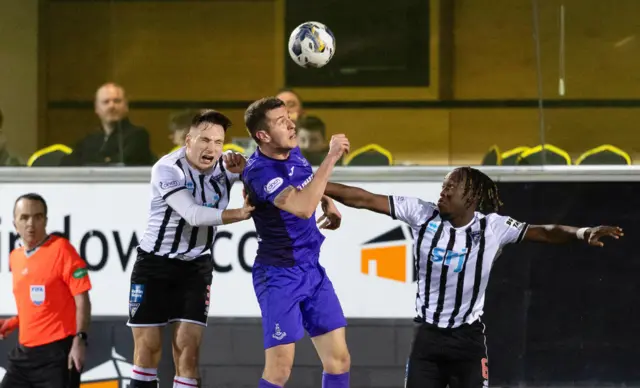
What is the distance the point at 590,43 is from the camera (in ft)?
24.6

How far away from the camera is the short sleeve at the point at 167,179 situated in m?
6.48

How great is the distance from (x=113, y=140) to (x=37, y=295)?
1.23 metres

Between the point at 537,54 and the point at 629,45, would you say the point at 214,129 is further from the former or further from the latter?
the point at 629,45

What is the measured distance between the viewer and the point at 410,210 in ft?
19.4

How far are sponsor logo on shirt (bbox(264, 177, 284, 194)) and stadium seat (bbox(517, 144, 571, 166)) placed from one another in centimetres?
217

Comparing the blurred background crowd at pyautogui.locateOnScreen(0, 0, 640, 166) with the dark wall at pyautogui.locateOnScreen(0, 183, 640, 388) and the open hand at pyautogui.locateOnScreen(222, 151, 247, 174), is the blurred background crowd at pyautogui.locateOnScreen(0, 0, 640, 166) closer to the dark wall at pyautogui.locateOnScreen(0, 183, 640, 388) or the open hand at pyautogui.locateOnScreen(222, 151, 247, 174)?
the dark wall at pyautogui.locateOnScreen(0, 183, 640, 388)

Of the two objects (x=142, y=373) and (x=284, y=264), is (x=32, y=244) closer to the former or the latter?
(x=142, y=373)

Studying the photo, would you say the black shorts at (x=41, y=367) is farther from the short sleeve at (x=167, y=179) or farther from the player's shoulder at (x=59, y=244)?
the short sleeve at (x=167, y=179)

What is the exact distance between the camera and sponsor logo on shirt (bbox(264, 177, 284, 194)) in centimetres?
591

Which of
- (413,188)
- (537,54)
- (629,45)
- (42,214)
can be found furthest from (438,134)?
(42,214)

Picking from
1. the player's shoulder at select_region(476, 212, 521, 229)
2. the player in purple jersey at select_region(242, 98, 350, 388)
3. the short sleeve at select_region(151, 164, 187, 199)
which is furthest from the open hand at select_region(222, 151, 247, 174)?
the player's shoulder at select_region(476, 212, 521, 229)

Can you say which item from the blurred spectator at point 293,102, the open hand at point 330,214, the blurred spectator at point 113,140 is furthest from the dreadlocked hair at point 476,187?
the blurred spectator at point 113,140

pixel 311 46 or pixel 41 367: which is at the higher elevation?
pixel 311 46

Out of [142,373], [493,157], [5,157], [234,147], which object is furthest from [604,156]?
[5,157]
